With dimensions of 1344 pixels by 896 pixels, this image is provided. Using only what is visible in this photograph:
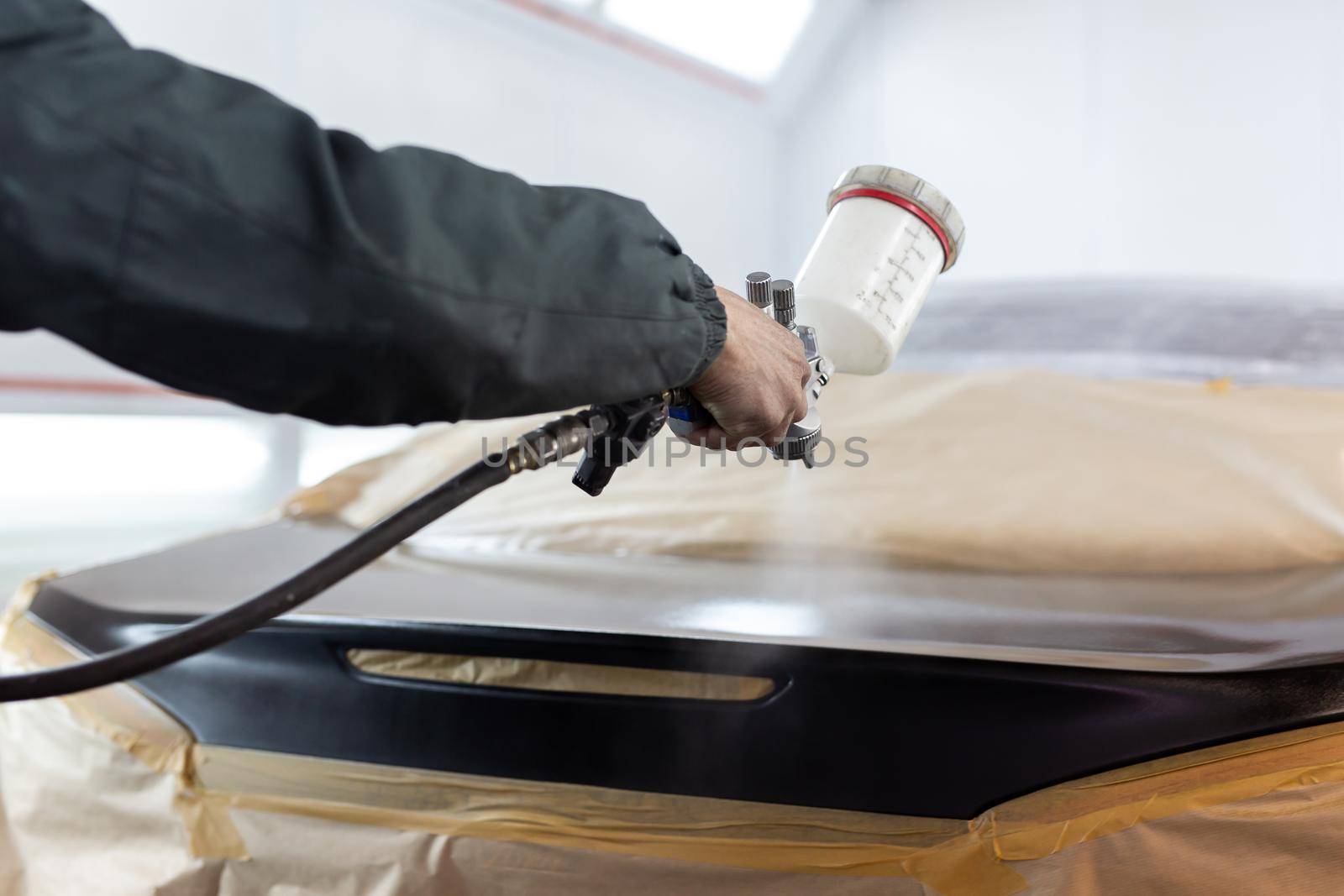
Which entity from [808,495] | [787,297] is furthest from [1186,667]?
[808,495]

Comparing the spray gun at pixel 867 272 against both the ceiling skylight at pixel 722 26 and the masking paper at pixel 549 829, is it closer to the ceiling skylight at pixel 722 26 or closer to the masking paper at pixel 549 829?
the masking paper at pixel 549 829

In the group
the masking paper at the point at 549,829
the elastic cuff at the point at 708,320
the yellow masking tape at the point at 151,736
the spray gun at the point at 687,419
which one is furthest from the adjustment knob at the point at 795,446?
the yellow masking tape at the point at 151,736

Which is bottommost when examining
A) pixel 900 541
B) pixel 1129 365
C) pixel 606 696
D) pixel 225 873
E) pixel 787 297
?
pixel 225 873

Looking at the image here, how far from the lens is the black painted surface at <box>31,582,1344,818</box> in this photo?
512 mm

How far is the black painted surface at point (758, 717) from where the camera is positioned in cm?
51

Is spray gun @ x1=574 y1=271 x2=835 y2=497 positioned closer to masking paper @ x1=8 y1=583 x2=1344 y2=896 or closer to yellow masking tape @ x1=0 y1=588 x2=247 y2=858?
masking paper @ x1=8 y1=583 x2=1344 y2=896

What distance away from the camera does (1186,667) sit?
1.67 feet

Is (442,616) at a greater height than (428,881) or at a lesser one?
greater

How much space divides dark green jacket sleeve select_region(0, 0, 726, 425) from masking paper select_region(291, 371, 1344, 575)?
0.48 meters

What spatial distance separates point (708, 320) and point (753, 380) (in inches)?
2.1

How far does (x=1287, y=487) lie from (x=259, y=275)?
925 millimetres

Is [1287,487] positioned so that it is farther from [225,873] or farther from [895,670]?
[225,873]

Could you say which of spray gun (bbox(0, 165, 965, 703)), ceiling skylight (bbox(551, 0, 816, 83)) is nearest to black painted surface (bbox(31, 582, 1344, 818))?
spray gun (bbox(0, 165, 965, 703))

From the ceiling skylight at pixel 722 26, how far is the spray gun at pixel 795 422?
7.13ft
